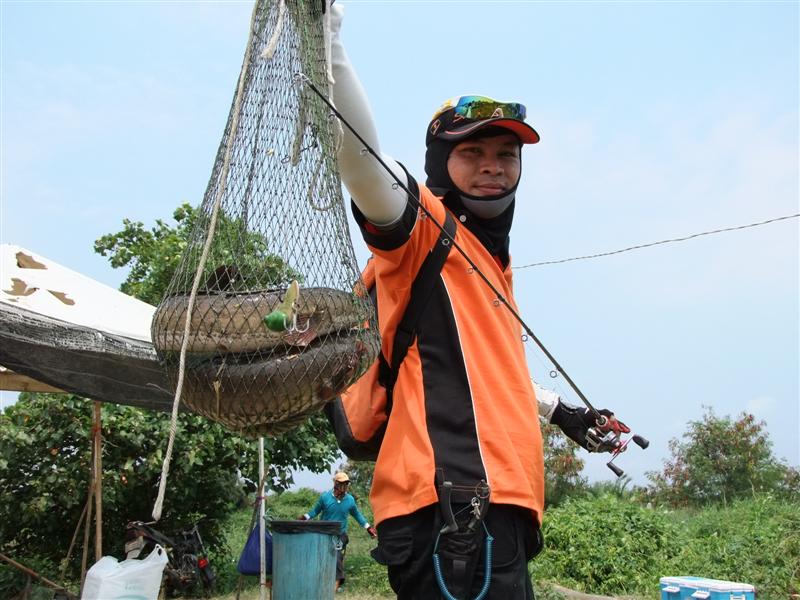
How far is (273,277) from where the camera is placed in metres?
2.32

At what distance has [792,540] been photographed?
741 cm

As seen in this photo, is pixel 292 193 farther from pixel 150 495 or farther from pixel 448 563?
pixel 150 495

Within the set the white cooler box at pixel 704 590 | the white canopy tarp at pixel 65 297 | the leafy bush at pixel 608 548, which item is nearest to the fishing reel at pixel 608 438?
the white cooler box at pixel 704 590

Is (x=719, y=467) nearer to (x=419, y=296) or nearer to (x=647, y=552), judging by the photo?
(x=647, y=552)

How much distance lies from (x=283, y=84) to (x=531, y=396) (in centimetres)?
112

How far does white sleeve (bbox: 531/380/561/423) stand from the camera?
3008 millimetres

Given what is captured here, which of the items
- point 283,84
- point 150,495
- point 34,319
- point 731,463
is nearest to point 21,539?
point 150,495

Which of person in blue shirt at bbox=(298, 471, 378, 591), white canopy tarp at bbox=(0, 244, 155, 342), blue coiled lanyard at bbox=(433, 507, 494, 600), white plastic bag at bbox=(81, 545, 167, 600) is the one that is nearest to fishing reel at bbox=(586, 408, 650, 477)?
blue coiled lanyard at bbox=(433, 507, 494, 600)

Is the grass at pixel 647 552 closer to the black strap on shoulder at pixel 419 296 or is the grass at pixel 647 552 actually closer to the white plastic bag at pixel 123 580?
the white plastic bag at pixel 123 580

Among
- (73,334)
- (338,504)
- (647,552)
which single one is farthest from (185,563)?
(647,552)

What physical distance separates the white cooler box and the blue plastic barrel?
11.4 feet

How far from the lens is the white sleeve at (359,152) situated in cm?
219

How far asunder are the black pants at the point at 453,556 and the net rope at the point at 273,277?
16.5 inches

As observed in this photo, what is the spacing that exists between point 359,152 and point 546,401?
1.28 metres
